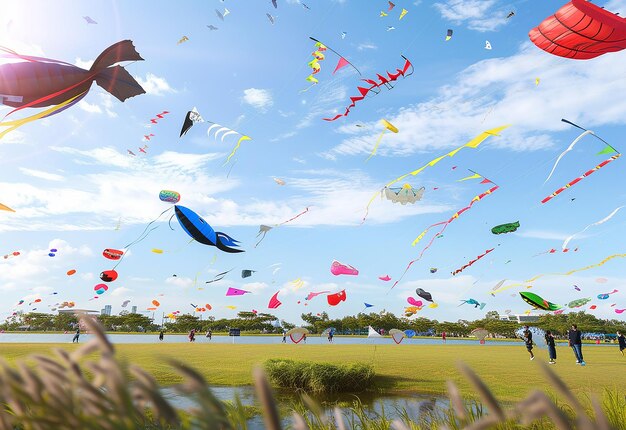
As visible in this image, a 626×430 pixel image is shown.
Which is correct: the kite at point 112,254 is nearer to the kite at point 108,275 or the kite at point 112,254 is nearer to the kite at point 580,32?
the kite at point 108,275

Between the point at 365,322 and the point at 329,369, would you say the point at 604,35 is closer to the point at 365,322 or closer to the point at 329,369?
the point at 329,369

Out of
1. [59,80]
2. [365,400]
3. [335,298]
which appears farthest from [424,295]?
[59,80]

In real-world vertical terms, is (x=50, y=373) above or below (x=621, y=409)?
above

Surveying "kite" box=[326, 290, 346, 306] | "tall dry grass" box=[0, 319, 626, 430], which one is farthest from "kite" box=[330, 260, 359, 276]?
"tall dry grass" box=[0, 319, 626, 430]

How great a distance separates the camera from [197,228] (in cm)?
1541

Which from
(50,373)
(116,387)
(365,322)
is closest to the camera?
(116,387)

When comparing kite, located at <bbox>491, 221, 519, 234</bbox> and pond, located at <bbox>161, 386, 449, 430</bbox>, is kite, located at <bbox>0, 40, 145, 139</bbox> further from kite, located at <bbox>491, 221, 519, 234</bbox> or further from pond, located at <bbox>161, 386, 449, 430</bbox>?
kite, located at <bbox>491, 221, 519, 234</bbox>

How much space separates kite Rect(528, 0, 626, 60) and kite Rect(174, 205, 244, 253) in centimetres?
1143

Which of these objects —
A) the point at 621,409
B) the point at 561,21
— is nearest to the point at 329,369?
the point at 621,409

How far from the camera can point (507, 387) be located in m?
14.5

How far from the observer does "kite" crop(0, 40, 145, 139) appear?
9.02 meters

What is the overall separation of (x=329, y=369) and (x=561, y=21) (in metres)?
12.2

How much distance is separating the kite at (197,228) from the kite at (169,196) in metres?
4.33

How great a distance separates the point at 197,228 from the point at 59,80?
6836mm
